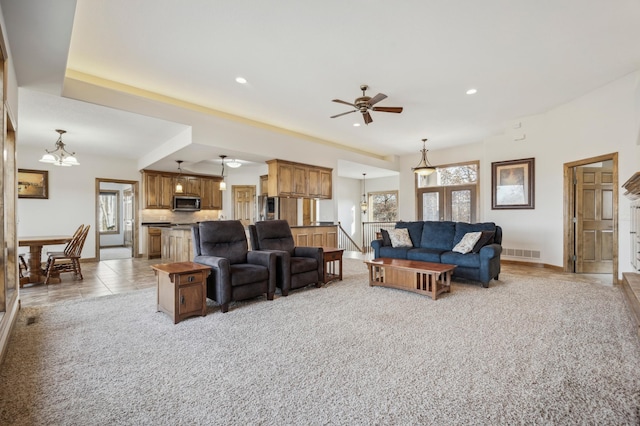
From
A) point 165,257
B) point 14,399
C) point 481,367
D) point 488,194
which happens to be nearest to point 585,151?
point 488,194

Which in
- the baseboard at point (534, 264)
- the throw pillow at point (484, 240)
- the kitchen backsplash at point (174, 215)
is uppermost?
the kitchen backsplash at point (174, 215)

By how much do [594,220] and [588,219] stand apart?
9 cm

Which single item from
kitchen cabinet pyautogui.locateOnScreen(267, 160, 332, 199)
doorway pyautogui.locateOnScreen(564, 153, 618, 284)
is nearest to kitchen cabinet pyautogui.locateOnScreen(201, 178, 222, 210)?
kitchen cabinet pyautogui.locateOnScreen(267, 160, 332, 199)

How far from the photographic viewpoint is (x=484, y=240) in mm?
4762

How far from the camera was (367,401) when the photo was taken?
173cm

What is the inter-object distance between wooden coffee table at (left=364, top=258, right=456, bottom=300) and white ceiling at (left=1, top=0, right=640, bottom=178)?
107 inches

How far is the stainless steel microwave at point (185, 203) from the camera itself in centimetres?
838

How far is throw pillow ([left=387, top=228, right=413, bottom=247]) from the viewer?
223 inches

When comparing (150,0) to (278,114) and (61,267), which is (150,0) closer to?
(278,114)

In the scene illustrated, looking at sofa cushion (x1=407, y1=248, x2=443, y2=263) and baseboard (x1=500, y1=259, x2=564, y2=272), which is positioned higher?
sofa cushion (x1=407, y1=248, x2=443, y2=263)

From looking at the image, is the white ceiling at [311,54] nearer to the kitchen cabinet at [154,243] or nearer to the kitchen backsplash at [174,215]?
the kitchen backsplash at [174,215]

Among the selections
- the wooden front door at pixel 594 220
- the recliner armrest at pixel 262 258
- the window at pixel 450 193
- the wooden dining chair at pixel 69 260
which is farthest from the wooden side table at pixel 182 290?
the window at pixel 450 193

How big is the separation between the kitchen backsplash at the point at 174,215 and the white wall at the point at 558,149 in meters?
7.38

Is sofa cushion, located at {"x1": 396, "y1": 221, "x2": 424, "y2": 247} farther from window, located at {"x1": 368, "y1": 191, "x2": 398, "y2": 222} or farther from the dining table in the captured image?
the dining table
